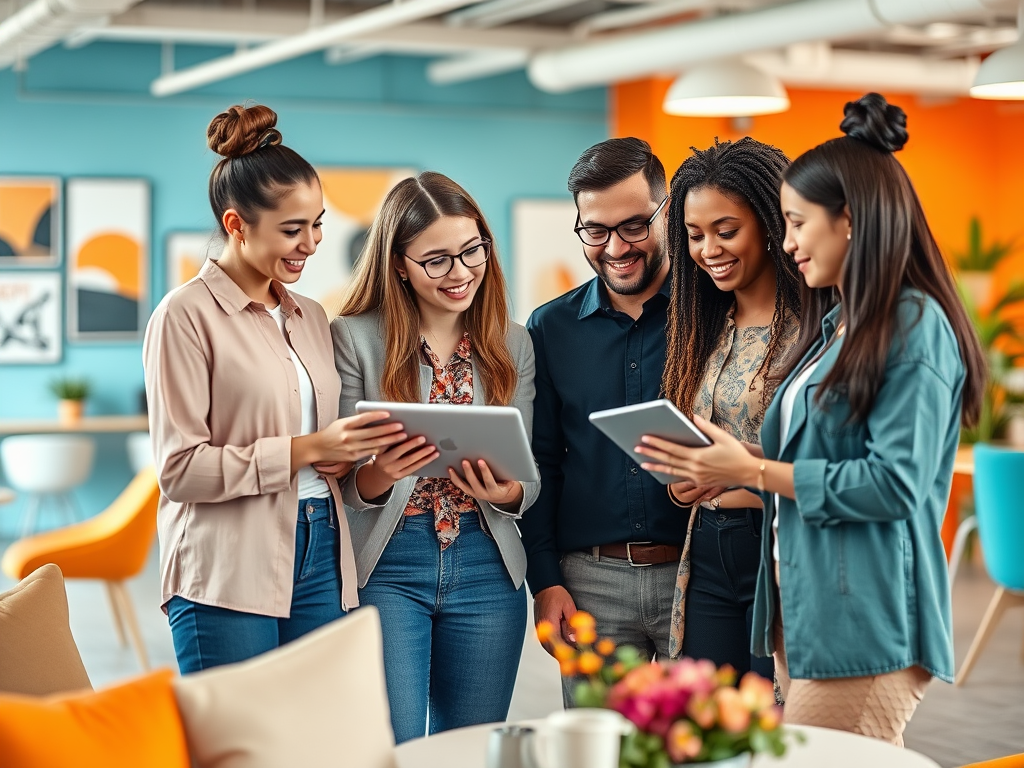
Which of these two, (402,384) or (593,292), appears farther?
(593,292)

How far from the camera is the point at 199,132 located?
31.2ft

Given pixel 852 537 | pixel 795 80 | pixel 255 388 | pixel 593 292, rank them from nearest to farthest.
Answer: pixel 852 537 → pixel 255 388 → pixel 593 292 → pixel 795 80

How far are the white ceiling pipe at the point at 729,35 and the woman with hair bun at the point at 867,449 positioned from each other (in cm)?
412

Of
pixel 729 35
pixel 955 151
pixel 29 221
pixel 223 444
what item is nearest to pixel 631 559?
pixel 223 444

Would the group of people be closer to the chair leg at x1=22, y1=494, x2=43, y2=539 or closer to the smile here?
the smile

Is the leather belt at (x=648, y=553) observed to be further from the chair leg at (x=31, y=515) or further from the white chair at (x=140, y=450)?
the chair leg at (x=31, y=515)

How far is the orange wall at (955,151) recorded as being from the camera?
9.66 m

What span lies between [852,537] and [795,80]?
724 centimetres

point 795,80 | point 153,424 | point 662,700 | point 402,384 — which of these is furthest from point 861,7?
point 662,700

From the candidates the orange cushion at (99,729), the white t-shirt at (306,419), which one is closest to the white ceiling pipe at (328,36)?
the white t-shirt at (306,419)

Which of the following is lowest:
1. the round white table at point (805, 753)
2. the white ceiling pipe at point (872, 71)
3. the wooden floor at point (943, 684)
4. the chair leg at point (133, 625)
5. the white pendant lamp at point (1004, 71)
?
the wooden floor at point (943, 684)

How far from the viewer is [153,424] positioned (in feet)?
8.22

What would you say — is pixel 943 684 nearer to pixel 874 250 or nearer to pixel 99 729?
pixel 874 250

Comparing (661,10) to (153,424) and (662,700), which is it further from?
(662,700)
